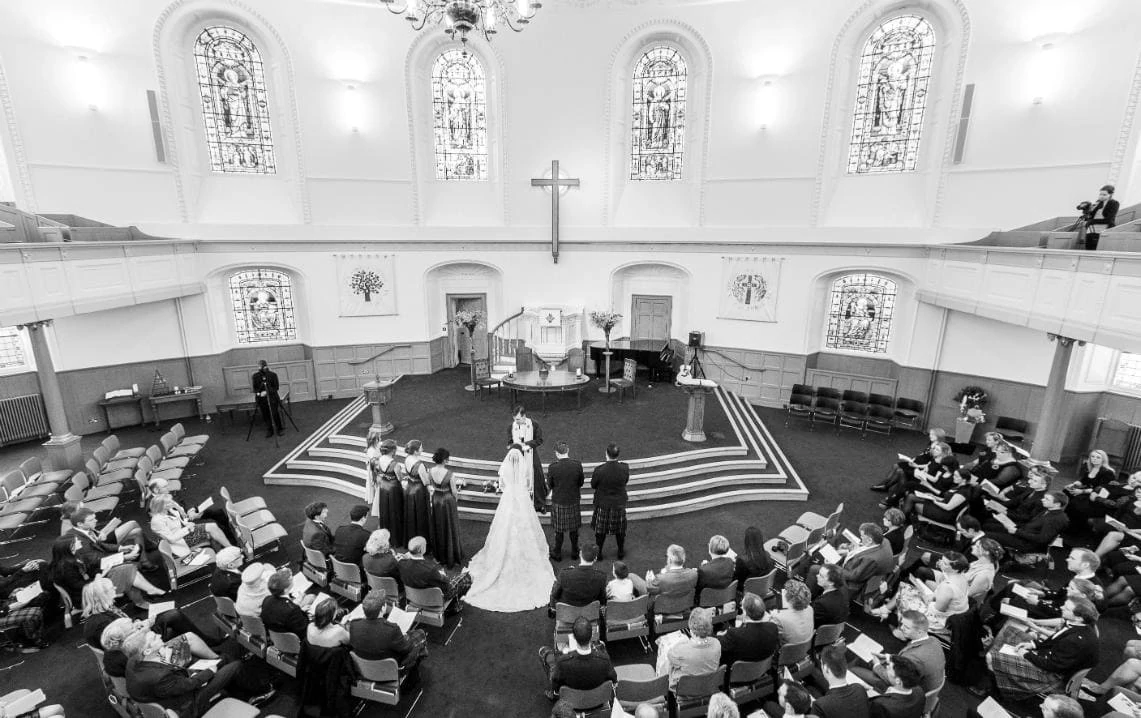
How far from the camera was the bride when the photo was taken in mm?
7035

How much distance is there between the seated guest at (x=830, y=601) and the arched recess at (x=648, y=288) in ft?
35.6

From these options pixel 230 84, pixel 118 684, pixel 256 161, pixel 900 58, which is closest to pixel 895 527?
pixel 118 684

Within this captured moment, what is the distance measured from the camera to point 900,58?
42.6ft

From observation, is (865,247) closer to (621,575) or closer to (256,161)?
(621,575)

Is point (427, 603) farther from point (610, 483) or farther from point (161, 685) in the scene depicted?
point (610, 483)

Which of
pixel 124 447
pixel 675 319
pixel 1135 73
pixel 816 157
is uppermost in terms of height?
pixel 1135 73

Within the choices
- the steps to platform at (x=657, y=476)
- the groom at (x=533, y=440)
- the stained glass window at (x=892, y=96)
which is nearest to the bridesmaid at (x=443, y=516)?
the groom at (x=533, y=440)

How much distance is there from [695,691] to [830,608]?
1.79m

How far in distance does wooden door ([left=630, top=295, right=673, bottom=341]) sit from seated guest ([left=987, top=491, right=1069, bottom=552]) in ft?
32.3

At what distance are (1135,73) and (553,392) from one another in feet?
43.6

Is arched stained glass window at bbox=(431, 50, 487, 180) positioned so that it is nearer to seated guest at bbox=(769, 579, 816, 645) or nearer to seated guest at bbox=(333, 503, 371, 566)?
seated guest at bbox=(333, 503, 371, 566)

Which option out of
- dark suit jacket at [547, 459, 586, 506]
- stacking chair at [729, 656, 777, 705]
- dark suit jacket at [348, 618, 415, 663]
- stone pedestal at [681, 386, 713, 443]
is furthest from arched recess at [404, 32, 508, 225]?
stacking chair at [729, 656, 777, 705]

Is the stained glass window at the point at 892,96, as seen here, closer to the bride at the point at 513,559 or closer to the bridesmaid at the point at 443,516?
the bride at the point at 513,559

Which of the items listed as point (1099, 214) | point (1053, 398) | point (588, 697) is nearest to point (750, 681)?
point (588, 697)
